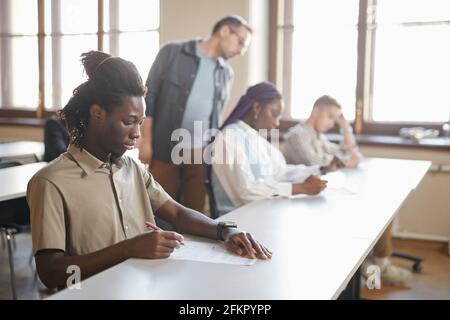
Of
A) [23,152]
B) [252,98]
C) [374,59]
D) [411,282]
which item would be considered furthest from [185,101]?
[374,59]

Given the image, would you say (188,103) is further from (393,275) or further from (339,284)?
(339,284)

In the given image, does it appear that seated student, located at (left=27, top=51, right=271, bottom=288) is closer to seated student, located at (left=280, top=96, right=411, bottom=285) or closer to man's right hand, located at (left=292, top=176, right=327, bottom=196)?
man's right hand, located at (left=292, top=176, right=327, bottom=196)

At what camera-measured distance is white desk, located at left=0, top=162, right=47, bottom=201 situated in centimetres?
279

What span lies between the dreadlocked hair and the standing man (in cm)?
165

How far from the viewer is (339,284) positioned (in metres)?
1.48

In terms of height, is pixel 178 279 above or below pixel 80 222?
below

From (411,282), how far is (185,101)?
1.77m

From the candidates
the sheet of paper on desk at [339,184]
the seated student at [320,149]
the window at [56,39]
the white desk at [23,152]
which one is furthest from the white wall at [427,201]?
the white desk at [23,152]

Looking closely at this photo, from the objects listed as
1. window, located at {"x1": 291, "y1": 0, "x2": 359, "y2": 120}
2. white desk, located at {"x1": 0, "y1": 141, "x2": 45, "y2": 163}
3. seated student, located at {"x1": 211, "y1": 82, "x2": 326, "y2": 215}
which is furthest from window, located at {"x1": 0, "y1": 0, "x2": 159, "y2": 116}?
seated student, located at {"x1": 211, "y1": 82, "x2": 326, "y2": 215}

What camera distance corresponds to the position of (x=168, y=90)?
336 centimetres

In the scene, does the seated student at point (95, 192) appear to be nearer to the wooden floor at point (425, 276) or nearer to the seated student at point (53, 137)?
the wooden floor at point (425, 276)

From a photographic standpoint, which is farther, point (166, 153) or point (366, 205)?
point (166, 153)
